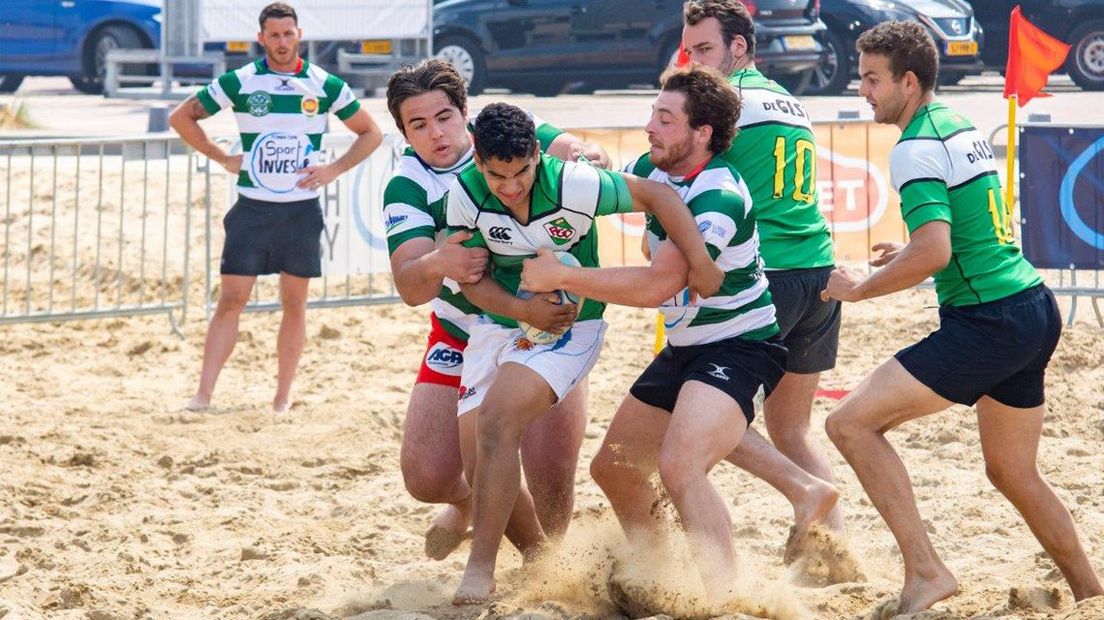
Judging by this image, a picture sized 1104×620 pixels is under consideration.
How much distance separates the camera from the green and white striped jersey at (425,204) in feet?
16.0

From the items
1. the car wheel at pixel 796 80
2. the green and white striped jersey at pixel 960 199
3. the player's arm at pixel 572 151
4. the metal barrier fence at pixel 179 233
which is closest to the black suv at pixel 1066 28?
the car wheel at pixel 796 80

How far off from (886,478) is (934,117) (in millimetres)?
1129

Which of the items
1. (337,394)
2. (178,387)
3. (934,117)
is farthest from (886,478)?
(178,387)

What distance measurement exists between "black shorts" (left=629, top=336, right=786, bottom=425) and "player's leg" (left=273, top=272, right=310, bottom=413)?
3.37m

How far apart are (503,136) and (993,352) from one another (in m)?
1.63

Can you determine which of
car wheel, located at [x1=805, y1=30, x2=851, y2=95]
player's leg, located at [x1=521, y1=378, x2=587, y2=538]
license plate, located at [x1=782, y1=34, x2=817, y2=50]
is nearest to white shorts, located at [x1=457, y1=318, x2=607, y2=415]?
player's leg, located at [x1=521, y1=378, x2=587, y2=538]

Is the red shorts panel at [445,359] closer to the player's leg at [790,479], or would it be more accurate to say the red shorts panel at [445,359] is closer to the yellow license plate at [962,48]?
the player's leg at [790,479]

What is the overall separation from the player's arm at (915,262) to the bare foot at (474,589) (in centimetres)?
146

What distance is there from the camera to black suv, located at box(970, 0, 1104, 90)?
17.5 metres

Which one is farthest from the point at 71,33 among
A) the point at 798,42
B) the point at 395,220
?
the point at 395,220

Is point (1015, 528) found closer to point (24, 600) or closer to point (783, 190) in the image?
point (783, 190)

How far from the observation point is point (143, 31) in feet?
61.8

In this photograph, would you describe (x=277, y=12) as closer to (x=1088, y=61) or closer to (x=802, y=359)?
(x=802, y=359)

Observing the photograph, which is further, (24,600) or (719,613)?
(24,600)
